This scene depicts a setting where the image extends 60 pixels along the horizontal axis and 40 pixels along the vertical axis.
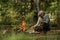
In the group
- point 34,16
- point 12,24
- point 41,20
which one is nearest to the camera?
point 41,20

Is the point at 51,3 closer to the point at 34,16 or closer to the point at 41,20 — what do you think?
the point at 34,16

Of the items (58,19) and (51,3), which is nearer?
(58,19)

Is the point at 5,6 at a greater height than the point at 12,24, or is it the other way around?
the point at 5,6

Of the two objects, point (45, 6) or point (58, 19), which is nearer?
point (58, 19)

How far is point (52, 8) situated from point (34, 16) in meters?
1.31

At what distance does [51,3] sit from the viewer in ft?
51.9

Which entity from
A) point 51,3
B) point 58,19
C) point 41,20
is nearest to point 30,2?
point 51,3

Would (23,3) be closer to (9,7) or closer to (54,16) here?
(9,7)

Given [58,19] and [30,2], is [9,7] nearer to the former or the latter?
[30,2]

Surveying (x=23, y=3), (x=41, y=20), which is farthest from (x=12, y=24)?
(x=41, y=20)

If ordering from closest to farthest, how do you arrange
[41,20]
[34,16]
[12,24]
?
1. [41,20]
2. [12,24]
3. [34,16]

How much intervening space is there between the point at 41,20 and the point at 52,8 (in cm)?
588

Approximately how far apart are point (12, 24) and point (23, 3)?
244 cm

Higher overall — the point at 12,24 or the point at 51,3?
the point at 51,3
